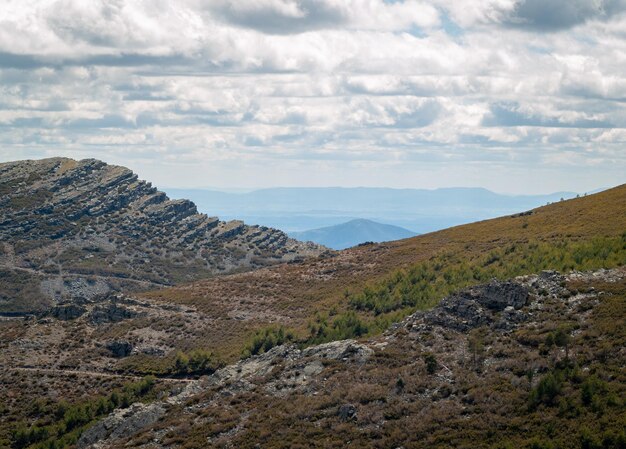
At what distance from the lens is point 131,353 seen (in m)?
111

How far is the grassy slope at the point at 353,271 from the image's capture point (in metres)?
112

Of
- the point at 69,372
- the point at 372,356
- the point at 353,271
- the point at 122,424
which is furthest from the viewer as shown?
the point at 353,271

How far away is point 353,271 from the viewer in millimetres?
137000

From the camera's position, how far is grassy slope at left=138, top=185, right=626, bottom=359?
112 m

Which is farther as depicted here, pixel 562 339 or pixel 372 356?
pixel 372 356

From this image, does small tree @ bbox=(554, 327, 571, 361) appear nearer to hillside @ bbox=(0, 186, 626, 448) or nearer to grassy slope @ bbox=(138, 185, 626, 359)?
hillside @ bbox=(0, 186, 626, 448)

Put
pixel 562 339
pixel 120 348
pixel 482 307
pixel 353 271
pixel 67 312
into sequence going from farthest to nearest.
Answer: pixel 353 271 < pixel 67 312 < pixel 120 348 < pixel 482 307 < pixel 562 339

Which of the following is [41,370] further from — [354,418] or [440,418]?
[440,418]

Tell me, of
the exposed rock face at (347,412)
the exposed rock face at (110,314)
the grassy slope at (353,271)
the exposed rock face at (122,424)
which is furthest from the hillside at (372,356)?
the grassy slope at (353,271)

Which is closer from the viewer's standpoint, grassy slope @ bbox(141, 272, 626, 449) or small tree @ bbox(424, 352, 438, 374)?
grassy slope @ bbox(141, 272, 626, 449)

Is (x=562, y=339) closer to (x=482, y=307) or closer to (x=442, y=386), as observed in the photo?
(x=442, y=386)

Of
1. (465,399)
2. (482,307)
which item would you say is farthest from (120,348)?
(465,399)

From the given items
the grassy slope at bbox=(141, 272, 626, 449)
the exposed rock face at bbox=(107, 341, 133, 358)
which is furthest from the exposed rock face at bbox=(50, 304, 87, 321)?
the grassy slope at bbox=(141, 272, 626, 449)

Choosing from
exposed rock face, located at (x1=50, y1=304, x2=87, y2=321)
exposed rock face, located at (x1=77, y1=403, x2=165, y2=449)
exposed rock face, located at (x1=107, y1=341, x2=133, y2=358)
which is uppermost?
exposed rock face, located at (x1=77, y1=403, x2=165, y2=449)
